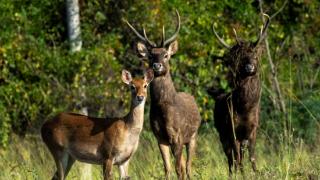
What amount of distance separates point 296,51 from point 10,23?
499 centimetres

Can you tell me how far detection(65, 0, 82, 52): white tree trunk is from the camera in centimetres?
1617

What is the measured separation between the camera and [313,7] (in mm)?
17438

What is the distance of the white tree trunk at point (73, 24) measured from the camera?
16.2 m

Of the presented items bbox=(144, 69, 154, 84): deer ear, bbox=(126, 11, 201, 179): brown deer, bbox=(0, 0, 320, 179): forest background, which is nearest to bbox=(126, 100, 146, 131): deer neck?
bbox=(144, 69, 154, 84): deer ear

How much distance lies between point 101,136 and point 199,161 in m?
1.16

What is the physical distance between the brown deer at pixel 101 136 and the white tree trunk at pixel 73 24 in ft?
17.1

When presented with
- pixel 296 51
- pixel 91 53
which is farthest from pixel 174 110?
pixel 296 51

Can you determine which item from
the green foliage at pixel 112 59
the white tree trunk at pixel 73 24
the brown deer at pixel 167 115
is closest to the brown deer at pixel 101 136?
the brown deer at pixel 167 115

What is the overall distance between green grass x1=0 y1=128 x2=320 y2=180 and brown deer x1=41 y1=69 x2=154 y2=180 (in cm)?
33

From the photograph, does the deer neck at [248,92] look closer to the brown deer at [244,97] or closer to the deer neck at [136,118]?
the brown deer at [244,97]

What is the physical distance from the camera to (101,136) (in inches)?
411

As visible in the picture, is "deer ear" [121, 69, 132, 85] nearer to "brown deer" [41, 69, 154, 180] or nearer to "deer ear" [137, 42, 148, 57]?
"brown deer" [41, 69, 154, 180]

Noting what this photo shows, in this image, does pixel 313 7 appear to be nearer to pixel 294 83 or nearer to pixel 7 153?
pixel 294 83

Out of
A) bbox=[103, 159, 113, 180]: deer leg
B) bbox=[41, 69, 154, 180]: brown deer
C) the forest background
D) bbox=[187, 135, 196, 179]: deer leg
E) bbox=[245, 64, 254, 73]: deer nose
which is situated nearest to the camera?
bbox=[103, 159, 113, 180]: deer leg
